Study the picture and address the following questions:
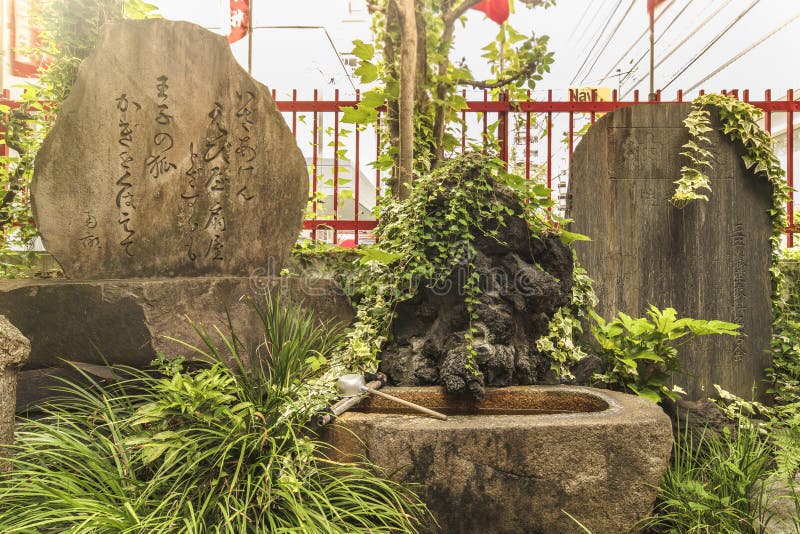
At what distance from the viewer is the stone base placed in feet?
9.13

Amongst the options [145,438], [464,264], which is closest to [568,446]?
[464,264]

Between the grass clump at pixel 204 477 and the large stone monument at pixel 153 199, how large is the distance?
62 centimetres

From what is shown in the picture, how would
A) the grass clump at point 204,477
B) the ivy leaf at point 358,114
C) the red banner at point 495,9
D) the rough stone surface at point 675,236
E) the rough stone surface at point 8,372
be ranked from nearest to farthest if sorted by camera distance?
the grass clump at point 204,477
the rough stone surface at point 8,372
the rough stone surface at point 675,236
the red banner at point 495,9
the ivy leaf at point 358,114

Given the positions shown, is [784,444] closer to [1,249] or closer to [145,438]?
[145,438]

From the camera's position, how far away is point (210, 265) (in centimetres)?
328

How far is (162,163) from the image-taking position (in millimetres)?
3174

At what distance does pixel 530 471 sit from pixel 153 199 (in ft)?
9.32

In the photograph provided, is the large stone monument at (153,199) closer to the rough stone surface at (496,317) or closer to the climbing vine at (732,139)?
the rough stone surface at (496,317)

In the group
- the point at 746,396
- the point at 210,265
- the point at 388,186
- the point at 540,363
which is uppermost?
the point at 388,186

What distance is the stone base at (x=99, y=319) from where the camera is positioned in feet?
9.13

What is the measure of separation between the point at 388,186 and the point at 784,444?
3.37 metres

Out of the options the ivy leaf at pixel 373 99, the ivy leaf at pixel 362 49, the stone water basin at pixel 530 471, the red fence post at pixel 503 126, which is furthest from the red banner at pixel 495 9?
the stone water basin at pixel 530 471

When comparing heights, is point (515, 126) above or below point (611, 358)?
above

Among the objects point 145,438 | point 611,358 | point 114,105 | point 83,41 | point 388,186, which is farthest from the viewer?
point 388,186
